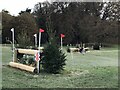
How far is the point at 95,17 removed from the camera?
69.1 meters

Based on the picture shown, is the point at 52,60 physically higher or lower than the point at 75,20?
lower

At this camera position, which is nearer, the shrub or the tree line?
the shrub

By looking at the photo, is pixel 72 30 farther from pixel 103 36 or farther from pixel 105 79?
pixel 105 79

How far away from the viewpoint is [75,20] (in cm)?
6969

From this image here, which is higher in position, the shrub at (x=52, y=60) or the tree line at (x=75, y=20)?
the tree line at (x=75, y=20)

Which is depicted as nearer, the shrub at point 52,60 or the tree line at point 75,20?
the shrub at point 52,60

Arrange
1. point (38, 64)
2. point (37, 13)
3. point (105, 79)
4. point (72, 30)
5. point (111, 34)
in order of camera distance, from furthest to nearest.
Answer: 1. point (37, 13)
2. point (72, 30)
3. point (111, 34)
4. point (38, 64)
5. point (105, 79)

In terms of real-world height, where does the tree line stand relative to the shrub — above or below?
above

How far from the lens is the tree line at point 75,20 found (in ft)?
201

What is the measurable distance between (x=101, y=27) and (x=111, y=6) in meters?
10.5

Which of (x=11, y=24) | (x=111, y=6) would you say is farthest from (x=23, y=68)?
(x=111, y=6)

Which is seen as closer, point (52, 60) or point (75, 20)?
point (52, 60)

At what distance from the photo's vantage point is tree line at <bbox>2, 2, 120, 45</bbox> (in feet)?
201

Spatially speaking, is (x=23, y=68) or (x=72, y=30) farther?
(x=72, y=30)
